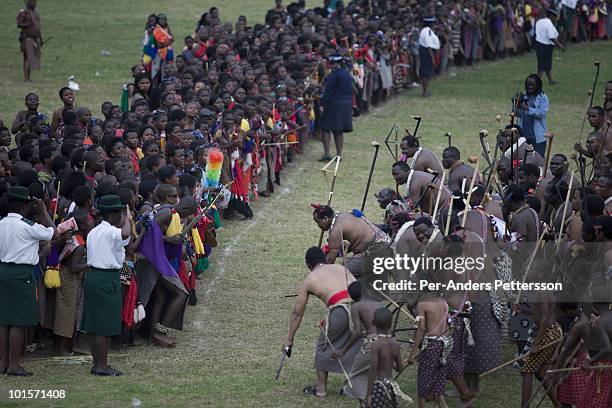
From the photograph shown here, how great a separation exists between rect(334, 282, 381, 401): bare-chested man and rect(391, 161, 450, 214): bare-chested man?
9.80ft

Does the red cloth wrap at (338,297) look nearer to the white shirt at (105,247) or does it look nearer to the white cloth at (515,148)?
the white shirt at (105,247)

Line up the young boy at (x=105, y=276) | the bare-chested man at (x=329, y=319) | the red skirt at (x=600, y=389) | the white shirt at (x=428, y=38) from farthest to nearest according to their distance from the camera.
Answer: the white shirt at (x=428, y=38) < the young boy at (x=105, y=276) < the bare-chested man at (x=329, y=319) < the red skirt at (x=600, y=389)

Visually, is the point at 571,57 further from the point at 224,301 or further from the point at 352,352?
the point at 352,352

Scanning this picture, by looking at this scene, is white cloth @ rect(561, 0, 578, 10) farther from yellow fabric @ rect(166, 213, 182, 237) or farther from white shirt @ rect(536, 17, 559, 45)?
yellow fabric @ rect(166, 213, 182, 237)

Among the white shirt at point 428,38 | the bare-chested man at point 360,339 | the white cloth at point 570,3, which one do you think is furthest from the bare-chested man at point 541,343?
the white cloth at point 570,3

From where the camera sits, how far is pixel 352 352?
11273 mm

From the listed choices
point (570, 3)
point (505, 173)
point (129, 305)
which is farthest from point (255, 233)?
point (570, 3)

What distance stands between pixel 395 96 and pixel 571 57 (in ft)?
20.0

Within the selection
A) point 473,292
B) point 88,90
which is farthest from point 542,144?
point 88,90

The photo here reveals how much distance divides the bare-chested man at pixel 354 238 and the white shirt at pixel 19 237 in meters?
2.78

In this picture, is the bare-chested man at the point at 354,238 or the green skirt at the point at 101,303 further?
the bare-chested man at the point at 354,238

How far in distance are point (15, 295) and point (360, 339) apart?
316cm

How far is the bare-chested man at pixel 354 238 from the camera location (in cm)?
1277

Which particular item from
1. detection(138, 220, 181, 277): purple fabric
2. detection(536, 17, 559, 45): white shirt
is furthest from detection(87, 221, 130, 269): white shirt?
detection(536, 17, 559, 45): white shirt
